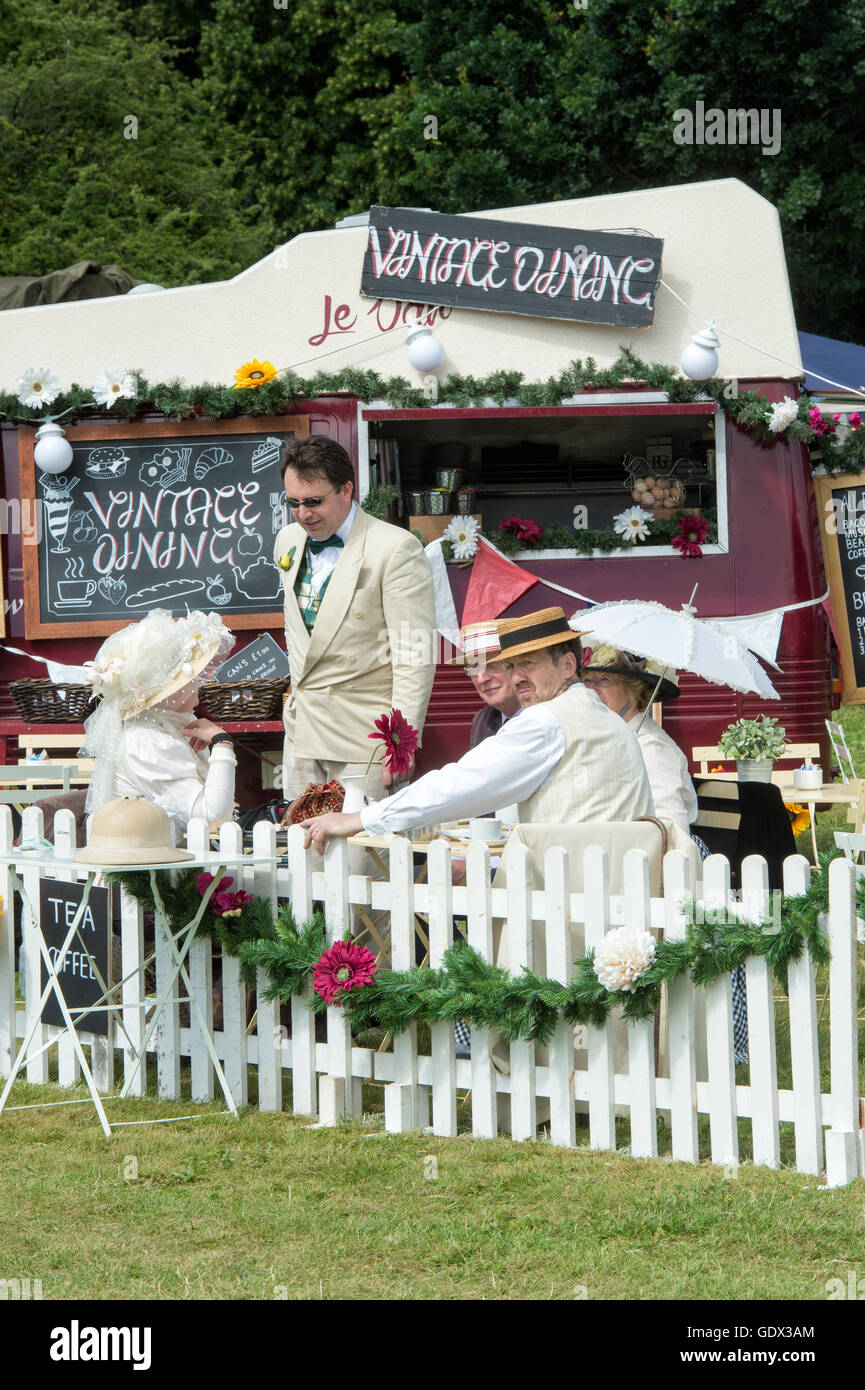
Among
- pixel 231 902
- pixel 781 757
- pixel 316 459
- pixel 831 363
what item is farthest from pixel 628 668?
pixel 831 363

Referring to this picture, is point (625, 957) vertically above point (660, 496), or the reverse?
point (660, 496)

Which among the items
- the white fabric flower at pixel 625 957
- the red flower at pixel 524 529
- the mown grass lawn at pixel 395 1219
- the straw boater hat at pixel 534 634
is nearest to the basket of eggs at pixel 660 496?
the red flower at pixel 524 529

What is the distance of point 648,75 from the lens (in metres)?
18.0

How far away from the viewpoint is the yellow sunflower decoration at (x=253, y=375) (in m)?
9.06

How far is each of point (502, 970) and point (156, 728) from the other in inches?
75.9

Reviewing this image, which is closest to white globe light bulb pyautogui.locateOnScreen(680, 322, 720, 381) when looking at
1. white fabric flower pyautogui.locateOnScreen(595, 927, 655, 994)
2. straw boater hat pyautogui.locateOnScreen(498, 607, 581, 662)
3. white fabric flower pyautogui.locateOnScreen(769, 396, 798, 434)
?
white fabric flower pyautogui.locateOnScreen(769, 396, 798, 434)

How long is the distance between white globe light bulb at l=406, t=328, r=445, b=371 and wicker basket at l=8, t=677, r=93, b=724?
8.90 feet

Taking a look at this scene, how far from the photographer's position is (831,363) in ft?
38.7

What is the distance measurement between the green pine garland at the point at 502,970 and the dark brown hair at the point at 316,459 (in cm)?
167

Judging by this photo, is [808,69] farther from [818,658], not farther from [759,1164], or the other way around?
[759,1164]

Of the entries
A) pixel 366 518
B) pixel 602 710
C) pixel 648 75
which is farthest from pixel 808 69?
pixel 602 710

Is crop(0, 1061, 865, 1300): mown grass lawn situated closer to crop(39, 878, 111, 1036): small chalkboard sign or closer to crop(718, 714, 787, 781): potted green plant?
crop(39, 878, 111, 1036): small chalkboard sign

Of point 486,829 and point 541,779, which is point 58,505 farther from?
point 541,779

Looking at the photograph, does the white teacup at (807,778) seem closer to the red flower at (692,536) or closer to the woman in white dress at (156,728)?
the red flower at (692,536)
